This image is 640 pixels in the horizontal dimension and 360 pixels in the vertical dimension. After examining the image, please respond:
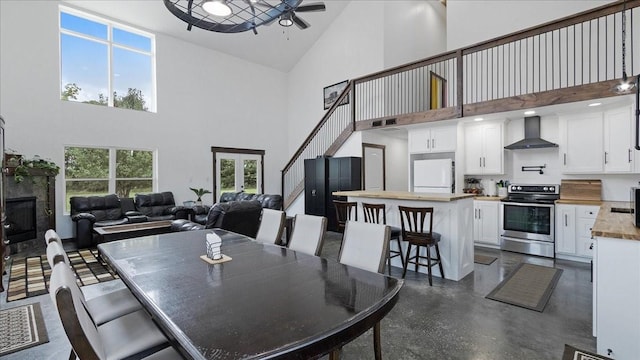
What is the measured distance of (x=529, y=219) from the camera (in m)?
4.97

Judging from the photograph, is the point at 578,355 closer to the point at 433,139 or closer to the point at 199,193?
the point at 433,139

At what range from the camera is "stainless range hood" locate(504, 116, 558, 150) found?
5185mm

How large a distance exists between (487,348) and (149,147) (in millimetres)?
7866

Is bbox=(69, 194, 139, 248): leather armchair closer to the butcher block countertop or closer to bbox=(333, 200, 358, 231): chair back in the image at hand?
bbox=(333, 200, 358, 231): chair back

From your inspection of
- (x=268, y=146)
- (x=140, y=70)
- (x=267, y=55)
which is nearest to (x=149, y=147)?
(x=140, y=70)

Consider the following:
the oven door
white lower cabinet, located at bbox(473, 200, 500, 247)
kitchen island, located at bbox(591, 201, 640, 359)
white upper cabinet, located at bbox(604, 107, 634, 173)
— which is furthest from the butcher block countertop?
white lower cabinet, located at bbox(473, 200, 500, 247)

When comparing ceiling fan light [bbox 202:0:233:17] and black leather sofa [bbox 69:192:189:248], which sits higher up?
ceiling fan light [bbox 202:0:233:17]

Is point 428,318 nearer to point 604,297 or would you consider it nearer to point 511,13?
point 604,297

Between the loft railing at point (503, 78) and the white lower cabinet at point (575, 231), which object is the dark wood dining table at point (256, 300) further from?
the white lower cabinet at point (575, 231)

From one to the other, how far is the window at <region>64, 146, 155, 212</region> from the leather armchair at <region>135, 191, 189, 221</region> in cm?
60

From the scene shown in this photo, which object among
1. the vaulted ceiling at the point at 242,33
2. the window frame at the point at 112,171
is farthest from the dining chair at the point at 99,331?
the vaulted ceiling at the point at 242,33

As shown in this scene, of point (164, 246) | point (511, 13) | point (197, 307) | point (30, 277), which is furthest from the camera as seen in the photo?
point (511, 13)

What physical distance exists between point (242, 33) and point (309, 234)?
7.60 metres

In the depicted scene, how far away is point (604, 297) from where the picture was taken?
2113 millimetres
